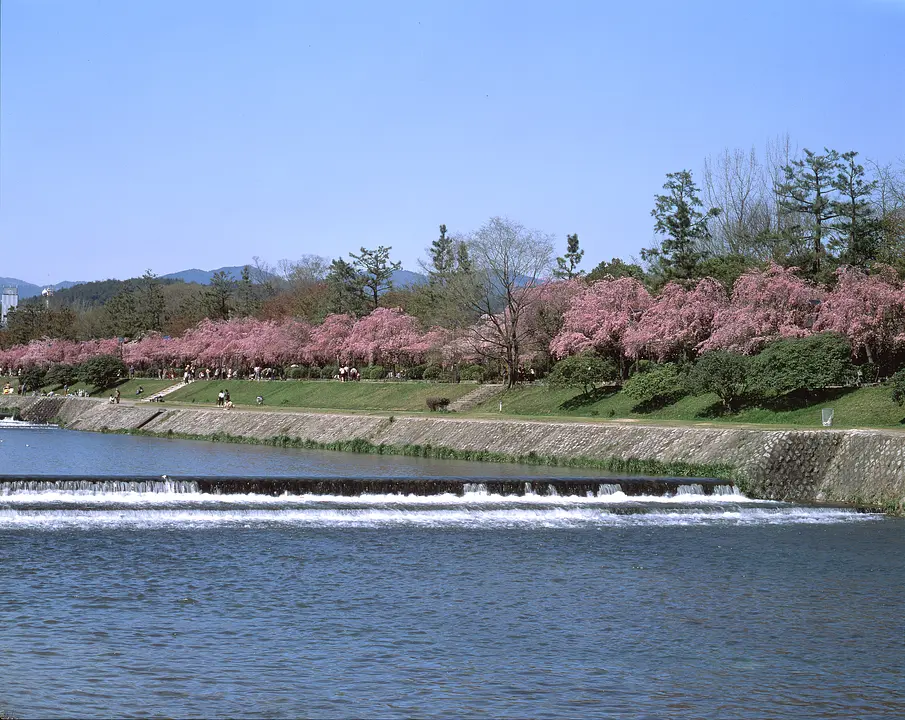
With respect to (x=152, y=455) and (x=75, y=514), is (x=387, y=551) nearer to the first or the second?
(x=75, y=514)

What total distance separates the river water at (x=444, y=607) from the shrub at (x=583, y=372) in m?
26.1

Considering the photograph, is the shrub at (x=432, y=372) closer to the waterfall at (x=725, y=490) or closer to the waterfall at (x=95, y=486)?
the waterfall at (x=725, y=490)

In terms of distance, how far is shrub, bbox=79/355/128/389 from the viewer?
345 ft

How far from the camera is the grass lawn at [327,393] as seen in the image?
67.5m

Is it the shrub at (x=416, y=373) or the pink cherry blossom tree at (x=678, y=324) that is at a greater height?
the pink cherry blossom tree at (x=678, y=324)

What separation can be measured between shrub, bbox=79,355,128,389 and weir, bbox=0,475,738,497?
7793 centimetres

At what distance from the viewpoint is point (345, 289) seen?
101m

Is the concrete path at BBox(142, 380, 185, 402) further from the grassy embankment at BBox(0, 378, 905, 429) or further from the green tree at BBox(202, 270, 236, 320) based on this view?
the green tree at BBox(202, 270, 236, 320)

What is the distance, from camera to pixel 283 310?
119 metres

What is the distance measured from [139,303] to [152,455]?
317 ft

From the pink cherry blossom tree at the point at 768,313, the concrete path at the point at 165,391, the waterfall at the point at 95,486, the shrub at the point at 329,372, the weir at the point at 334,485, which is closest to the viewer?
the waterfall at the point at 95,486

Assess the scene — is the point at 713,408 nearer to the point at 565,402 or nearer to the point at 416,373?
the point at 565,402

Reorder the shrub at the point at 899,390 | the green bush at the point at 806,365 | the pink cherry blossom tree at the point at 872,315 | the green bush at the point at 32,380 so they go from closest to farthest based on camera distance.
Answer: the shrub at the point at 899,390, the green bush at the point at 806,365, the pink cherry blossom tree at the point at 872,315, the green bush at the point at 32,380

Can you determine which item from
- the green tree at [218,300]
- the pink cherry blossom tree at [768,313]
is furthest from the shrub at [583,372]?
the green tree at [218,300]
